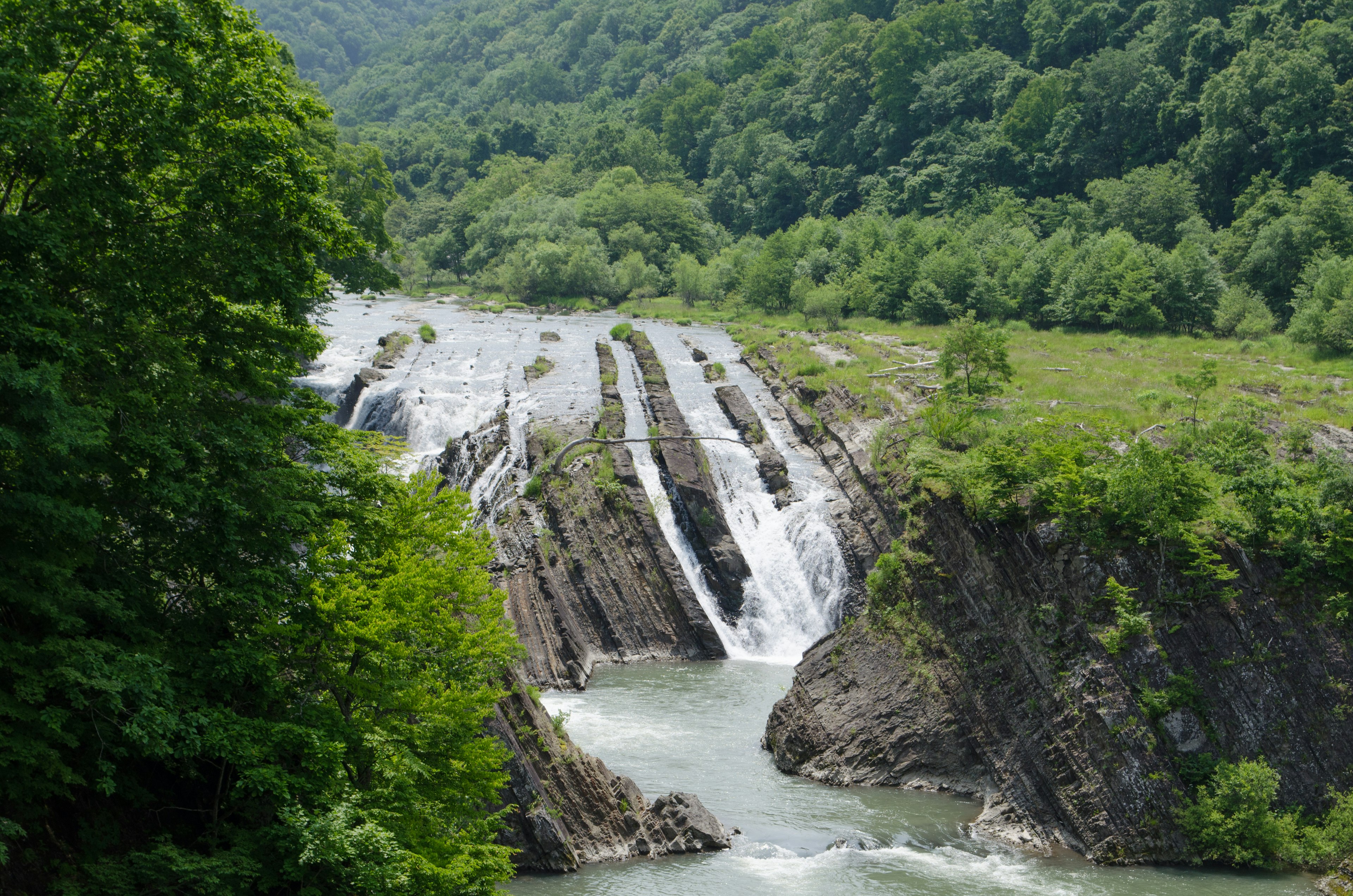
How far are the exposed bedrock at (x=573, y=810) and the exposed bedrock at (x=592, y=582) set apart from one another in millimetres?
10953

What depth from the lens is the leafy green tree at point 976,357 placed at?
4628 centimetres

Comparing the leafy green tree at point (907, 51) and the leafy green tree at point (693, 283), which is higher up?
the leafy green tree at point (907, 51)

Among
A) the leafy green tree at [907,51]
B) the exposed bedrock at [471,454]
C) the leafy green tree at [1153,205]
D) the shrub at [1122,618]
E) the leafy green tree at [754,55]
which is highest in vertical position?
the leafy green tree at [754,55]

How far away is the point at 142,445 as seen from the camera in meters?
16.2

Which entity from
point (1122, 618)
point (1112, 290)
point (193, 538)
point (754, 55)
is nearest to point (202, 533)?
point (193, 538)

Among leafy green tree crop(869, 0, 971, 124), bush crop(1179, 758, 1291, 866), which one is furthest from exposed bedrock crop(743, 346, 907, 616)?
leafy green tree crop(869, 0, 971, 124)

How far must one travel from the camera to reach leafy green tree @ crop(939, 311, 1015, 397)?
46281mm

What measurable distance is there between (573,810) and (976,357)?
2829 centimetres

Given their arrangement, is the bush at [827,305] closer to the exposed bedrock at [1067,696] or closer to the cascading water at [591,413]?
the cascading water at [591,413]

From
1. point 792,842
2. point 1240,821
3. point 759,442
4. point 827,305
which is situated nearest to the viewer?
point 1240,821

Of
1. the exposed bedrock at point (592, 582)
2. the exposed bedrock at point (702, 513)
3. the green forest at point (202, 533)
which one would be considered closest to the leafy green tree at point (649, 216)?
the exposed bedrock at point (702, 513)

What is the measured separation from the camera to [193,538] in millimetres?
17734

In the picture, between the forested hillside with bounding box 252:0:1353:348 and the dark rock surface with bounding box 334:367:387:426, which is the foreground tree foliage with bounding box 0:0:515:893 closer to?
the dark rock surface with bounding box 334:367:387:426

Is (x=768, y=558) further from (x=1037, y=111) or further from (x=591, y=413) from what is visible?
(x=1037, y=111)
